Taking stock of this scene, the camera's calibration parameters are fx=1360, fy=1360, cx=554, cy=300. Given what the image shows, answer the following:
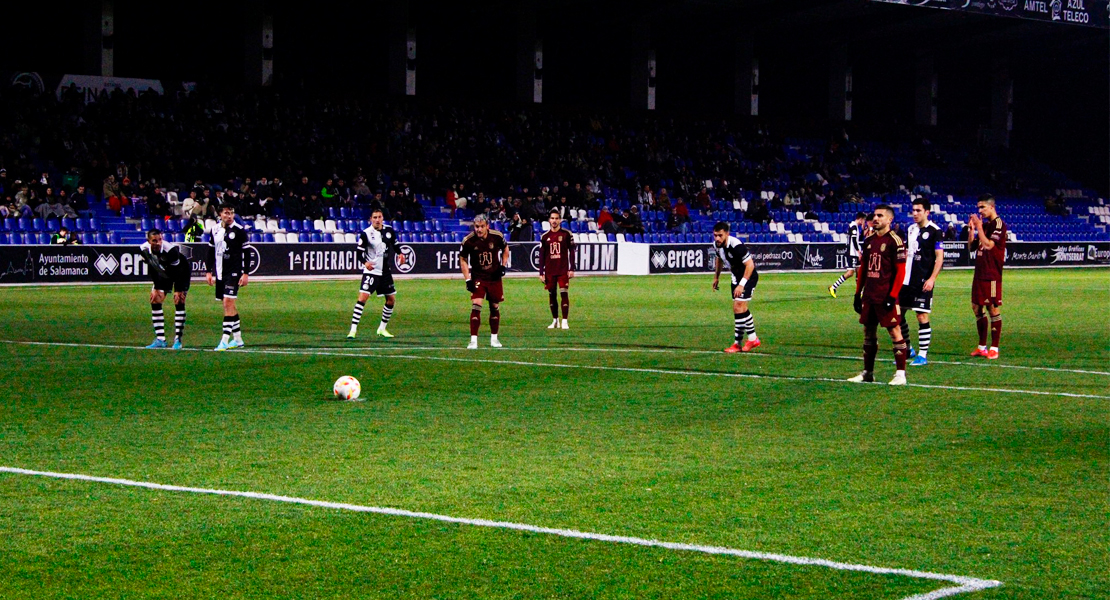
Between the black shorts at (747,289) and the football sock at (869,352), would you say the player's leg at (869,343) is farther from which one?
the black shorts at (747,289)

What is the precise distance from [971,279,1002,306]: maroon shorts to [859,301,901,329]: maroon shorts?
4.31m

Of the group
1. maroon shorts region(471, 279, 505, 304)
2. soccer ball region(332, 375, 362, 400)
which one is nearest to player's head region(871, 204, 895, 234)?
soccer ball region(332, 375, 362, 400)

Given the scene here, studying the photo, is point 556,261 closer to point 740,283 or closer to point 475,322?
point 475,322

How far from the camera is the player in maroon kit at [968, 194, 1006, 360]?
18.0 meters

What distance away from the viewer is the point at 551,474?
29.7 ft

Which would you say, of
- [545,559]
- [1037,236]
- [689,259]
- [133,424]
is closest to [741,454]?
[545,559]

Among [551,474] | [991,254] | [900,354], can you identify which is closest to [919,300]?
[991,254]

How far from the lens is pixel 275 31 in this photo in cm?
5688

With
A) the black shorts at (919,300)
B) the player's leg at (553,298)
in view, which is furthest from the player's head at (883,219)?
the player's leg at (553,298)

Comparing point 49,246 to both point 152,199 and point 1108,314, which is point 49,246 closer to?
point 152,199

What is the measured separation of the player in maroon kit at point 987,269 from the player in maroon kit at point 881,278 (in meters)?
4.10

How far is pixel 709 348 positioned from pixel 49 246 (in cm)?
2344

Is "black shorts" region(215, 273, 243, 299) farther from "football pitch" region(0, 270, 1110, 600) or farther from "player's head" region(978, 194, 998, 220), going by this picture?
"player's head" region(978, 194, 998, 220)

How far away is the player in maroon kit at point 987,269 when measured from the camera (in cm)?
1805
